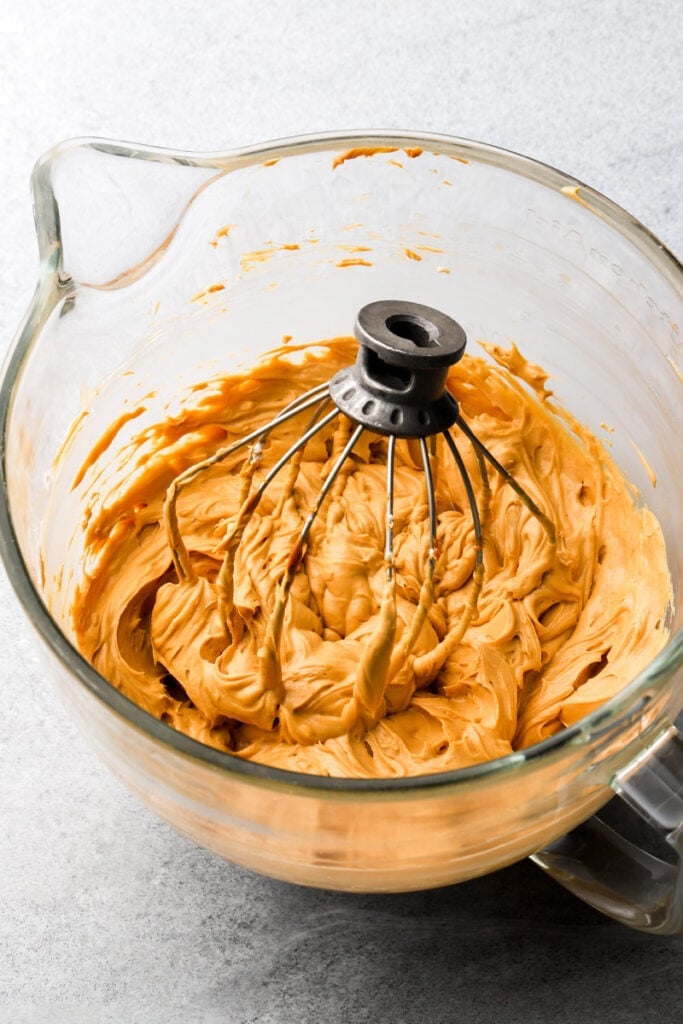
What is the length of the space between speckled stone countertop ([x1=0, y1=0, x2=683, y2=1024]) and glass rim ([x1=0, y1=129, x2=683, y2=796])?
27cm

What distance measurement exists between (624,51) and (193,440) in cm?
69

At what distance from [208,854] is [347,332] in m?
0.45

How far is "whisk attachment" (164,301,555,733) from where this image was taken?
762 mm

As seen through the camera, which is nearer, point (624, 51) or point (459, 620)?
point (459, 620)

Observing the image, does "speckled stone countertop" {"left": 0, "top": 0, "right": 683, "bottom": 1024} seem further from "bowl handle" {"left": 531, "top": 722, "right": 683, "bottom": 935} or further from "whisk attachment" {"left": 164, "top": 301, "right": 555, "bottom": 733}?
"whisk attachment" {"left": 164, "top": 301, "right": 555, "bottom": 733}

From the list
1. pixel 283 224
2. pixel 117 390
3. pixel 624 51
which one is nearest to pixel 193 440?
pixel 117 390

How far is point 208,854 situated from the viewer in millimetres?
954

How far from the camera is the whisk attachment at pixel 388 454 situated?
30.0 inches

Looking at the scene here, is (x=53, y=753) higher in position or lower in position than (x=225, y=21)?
lower

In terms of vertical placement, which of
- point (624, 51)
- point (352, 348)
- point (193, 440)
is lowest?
point (193, 440)

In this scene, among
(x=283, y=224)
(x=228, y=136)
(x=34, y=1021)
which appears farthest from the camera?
(x=228, y=136)

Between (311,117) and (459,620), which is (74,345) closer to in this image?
(459,620)

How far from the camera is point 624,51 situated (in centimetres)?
135

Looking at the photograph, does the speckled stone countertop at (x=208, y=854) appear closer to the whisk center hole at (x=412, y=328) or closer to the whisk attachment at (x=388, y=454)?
the whisk attachment at (x=388, y=454)
